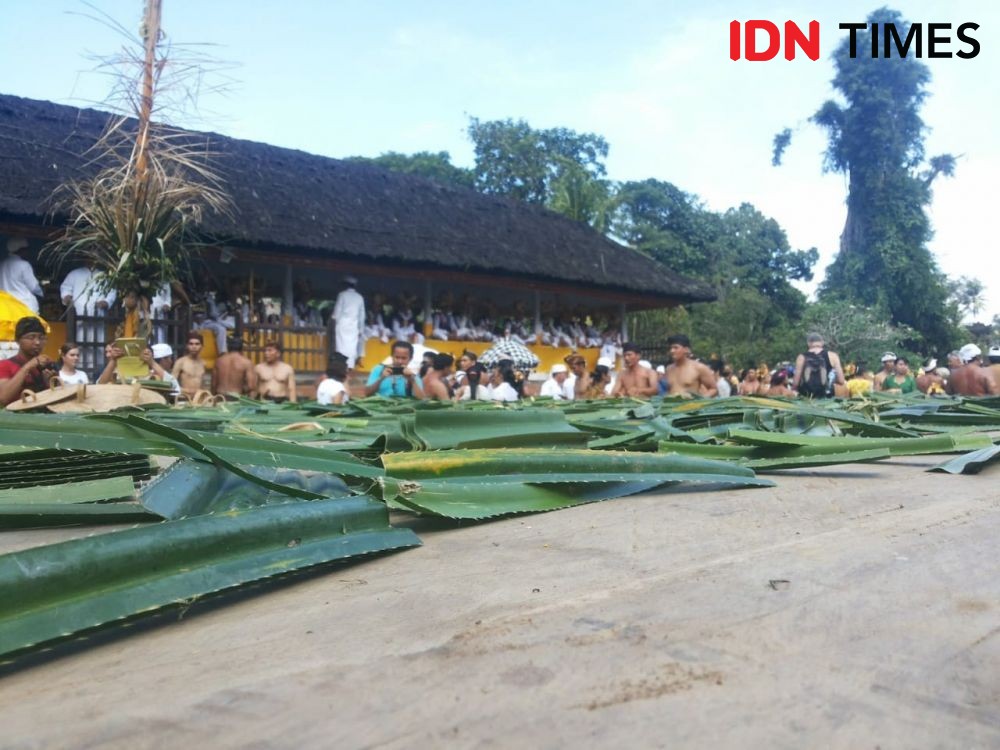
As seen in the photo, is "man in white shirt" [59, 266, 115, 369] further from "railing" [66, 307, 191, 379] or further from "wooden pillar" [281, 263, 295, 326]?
"wooden pillar" [281, 263, 295, 326]

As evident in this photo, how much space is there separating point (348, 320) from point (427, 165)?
2669 cm

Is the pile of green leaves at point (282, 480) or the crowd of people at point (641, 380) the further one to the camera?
the crowd of people at point (641, 380)

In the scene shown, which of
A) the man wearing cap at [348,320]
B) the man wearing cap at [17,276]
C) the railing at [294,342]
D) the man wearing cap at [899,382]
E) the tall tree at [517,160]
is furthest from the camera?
the tall tree at [517,160]

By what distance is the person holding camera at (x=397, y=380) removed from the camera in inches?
280

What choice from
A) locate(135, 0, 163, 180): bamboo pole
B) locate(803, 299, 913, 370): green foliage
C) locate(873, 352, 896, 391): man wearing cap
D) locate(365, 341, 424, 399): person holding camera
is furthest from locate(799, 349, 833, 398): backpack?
locate(803, 299, 913, 370): green foliage

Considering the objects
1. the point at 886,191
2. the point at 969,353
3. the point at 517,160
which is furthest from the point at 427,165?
the point at 969,353

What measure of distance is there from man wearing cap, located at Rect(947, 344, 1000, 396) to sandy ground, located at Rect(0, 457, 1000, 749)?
8.06 m

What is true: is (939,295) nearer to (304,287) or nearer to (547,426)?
(304,287)

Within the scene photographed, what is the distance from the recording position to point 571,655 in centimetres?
112

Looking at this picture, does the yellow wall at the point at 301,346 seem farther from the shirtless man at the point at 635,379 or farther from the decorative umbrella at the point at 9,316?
the shirtless man at the point at 635,379

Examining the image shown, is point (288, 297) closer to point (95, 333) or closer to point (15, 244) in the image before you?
point (95, 333)

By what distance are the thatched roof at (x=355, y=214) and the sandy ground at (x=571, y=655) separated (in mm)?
9270

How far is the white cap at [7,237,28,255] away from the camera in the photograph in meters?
9.58

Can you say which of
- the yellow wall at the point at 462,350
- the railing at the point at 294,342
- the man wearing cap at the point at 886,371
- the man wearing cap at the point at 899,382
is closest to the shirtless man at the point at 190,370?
the railing at the point at 294,342
